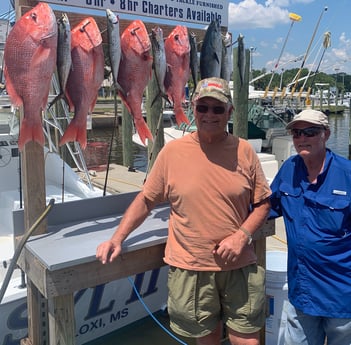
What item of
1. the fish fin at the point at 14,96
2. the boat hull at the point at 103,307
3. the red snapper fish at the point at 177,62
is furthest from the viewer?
the boat hull at the point at 103,307

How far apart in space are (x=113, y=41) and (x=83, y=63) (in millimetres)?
243

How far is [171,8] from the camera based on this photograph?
2934mm

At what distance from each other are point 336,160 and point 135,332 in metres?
2.78

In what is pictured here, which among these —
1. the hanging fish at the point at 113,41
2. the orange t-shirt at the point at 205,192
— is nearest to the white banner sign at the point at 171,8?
the hanging fish at the point at 113,41

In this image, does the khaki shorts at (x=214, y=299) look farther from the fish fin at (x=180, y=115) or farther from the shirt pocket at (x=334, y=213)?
the fish fin at (x=180, y=115)

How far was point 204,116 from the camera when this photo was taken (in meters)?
2.13

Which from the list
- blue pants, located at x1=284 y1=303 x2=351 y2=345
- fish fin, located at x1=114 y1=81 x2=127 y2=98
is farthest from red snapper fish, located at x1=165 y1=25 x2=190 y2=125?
blue pants, located at x1=284 y1=303 x2=351 y2=345

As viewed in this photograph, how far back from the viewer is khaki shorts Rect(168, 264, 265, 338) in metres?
2.12

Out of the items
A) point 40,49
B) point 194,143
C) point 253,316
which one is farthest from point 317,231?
point 40,49

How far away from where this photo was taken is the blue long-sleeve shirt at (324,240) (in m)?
2.01

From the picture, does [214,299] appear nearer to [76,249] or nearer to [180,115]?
[76,249]

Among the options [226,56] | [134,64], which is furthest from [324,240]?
[226,56]

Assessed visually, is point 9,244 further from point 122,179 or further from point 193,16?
point 122,179

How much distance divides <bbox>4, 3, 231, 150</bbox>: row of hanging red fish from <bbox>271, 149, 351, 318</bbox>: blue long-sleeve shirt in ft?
3.71
